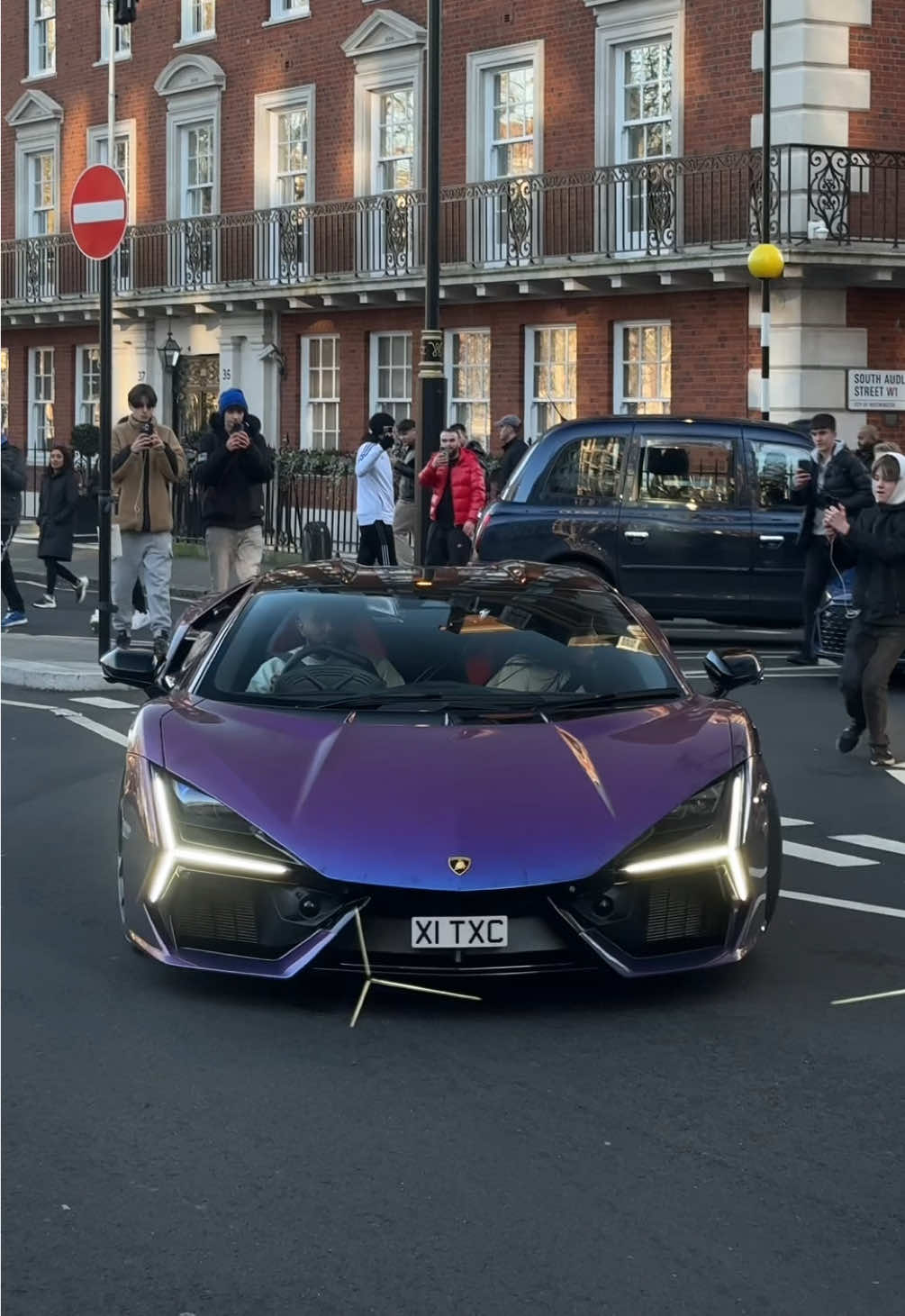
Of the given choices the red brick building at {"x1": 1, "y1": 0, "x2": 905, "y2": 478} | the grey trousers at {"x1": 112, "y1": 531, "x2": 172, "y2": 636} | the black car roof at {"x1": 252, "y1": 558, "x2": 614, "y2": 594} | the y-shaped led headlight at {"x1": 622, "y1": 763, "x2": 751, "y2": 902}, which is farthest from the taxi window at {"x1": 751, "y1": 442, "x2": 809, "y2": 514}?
the y-shaped led headlight at {"x1": 622, "y1": 763, "x2": 751, "y2": 902}

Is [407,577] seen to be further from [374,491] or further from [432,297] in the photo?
[374,491]

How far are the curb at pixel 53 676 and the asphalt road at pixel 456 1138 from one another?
773 centimetres

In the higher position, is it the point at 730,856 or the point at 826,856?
the point at 730,856

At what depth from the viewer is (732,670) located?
8430 mm

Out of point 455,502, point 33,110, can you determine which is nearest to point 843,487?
point 455,502

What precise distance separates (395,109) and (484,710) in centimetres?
2915

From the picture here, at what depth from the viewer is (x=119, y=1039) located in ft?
21.4

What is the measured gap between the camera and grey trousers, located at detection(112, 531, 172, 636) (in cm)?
1697

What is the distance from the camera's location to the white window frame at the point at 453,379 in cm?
3338

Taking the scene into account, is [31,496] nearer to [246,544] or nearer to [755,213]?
[755,213]

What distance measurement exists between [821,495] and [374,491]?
22.2 feet

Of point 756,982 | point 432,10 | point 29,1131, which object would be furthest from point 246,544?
point 29,1131

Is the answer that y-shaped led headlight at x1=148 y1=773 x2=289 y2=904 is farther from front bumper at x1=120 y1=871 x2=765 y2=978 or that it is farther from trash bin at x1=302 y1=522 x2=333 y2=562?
trash bin at x1=302 y1=522 x2=333 y2=562

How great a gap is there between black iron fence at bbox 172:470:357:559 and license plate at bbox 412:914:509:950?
23081 mm
